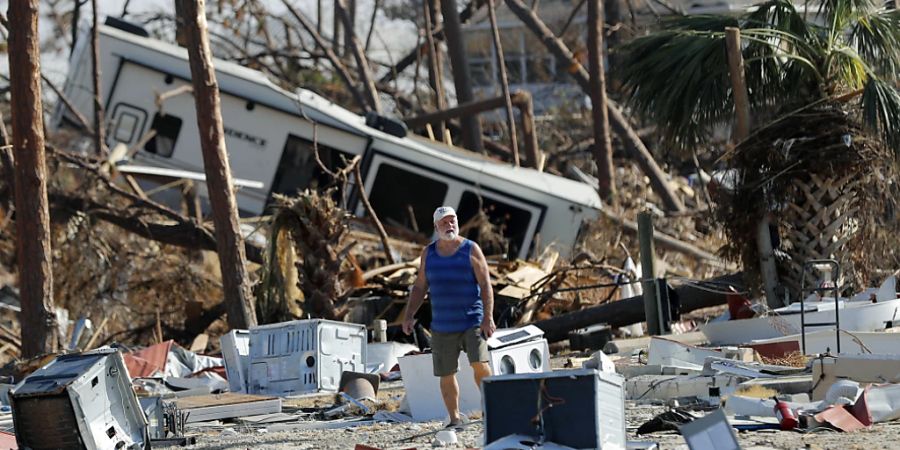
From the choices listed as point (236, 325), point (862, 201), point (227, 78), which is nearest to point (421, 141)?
point (227, 78)

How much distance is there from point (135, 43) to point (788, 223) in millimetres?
9904

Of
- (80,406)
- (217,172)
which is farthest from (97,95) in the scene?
(80,406)

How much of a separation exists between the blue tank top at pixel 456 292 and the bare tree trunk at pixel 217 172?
7.25 meters

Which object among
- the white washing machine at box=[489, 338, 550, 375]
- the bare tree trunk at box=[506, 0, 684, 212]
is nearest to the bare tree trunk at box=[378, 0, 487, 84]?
the bare tree trunk at box=[506, 0, 684, 212]

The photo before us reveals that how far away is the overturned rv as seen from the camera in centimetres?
2106

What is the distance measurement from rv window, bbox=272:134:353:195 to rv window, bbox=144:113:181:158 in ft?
5.25

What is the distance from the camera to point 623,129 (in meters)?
26.8

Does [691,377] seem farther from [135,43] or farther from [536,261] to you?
[135,43]

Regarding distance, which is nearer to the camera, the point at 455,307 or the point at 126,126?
the point at 455,307

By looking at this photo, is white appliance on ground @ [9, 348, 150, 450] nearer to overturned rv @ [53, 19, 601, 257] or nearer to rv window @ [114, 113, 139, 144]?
overturned rv @ [53, 19, 601, 257]

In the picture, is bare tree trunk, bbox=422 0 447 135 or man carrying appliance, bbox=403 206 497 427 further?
bare tree trunk, bbox=422 0 447 135

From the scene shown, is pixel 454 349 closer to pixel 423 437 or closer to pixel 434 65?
pixel 423 437

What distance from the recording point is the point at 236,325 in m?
16.8

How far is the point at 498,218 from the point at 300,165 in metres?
2.91
